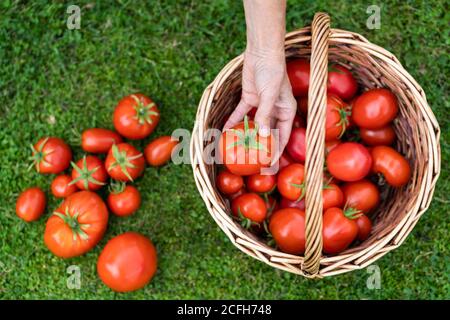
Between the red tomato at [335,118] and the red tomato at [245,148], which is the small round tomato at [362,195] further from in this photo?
the red tomato at [245,148]

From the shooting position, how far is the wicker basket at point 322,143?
3.83ft

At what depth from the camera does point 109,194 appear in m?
1.71

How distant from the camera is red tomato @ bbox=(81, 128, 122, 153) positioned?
1.66 meters

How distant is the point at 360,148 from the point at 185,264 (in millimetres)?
684

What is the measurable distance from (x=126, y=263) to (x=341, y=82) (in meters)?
0.84

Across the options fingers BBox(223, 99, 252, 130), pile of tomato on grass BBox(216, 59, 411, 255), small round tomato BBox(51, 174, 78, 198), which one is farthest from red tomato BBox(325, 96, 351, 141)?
small round tomato BBox(51, 174, 78, 198)

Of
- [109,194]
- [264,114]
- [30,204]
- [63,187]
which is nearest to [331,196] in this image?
[264,114]

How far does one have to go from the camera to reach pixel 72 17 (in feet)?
5.93

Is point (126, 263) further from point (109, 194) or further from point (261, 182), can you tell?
point (261, 182)

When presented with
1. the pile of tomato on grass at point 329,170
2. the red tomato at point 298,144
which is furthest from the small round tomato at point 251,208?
Answer: the red tomato at point 298,144

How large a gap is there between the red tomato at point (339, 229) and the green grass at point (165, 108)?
0.31m

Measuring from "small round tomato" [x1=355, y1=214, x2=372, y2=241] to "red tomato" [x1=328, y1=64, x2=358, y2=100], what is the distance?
372 millimetres

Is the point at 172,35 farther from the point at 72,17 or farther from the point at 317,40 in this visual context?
the point at 317,40

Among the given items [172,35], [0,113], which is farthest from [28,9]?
[172,35]
